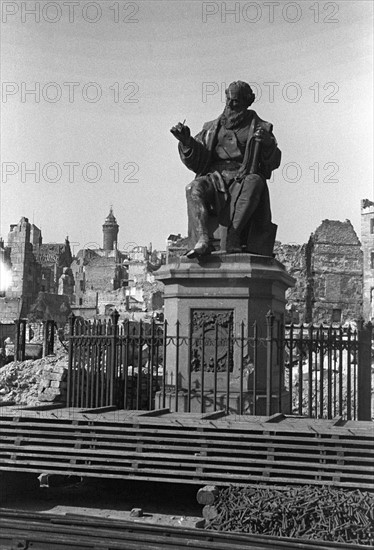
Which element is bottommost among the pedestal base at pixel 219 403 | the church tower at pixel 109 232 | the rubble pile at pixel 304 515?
the rubble pile at pixel 304 515

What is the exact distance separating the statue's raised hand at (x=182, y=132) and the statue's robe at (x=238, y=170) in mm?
98

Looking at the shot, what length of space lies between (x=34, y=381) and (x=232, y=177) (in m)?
12.4

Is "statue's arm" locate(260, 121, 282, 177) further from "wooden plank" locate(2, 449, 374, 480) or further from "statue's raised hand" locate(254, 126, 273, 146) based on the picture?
"wooden plank" locate(2, 449, 374, 480)

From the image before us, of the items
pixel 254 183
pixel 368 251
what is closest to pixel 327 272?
pixel 368 251

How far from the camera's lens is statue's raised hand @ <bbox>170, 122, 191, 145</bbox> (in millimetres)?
10648

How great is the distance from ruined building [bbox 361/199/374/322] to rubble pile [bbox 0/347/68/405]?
40.0m

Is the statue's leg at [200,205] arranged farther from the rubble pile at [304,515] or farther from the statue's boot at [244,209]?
the rubble pile at [304,515]

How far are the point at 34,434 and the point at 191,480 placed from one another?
6.09 feet

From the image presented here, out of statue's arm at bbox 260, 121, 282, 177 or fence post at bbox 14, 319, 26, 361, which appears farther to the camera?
fence post at bbox 14, 319, 26, 361

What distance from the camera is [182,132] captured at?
1065cm

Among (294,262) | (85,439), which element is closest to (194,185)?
(85,439)

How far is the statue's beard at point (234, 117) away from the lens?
10.9 meters

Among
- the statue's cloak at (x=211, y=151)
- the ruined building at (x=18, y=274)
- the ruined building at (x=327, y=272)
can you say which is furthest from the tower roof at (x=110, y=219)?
the statue's cloak at (x=211, y=151)

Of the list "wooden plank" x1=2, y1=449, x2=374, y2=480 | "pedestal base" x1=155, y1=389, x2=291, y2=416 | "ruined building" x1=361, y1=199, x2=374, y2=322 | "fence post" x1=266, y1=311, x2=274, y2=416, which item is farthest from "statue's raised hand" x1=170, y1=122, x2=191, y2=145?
"ruined building" x1=361, y1=199, x2=374, y2=322
